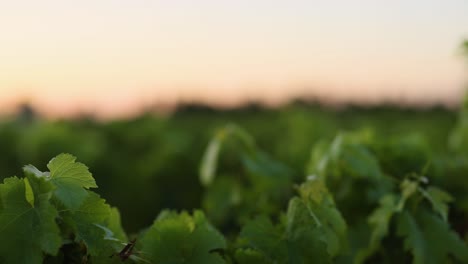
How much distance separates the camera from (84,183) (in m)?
1.54

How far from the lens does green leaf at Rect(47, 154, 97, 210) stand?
4.91ft

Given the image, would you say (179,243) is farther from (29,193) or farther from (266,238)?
(29,193)

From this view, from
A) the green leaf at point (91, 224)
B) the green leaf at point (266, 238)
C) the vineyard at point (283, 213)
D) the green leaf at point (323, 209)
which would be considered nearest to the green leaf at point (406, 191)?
the vineyard at point (283, 213)

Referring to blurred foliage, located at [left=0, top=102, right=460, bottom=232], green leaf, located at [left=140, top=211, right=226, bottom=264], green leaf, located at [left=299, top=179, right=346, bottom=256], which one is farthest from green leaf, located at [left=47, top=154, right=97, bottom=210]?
blurred foliage, located at [left=0, top=102, right=460, bottom=232]

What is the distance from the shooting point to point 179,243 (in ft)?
5.73

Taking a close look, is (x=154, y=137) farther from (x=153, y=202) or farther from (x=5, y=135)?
(x=5, y=135)

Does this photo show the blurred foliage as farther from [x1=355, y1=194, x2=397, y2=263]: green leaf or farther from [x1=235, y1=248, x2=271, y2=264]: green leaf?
[x1=235, y1=248, x2=271, y2=264]: green leaf

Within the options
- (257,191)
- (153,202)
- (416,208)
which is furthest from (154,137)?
(416,208)

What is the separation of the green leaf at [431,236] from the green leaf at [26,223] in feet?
4.01

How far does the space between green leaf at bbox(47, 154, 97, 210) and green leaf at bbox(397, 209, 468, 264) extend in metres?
1.13

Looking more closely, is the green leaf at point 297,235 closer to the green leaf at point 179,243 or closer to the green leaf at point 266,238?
the green leaf at point 266,238

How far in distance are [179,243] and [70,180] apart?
1.11ft

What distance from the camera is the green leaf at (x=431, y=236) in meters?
2.30

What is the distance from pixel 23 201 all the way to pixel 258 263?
1.99 ft
